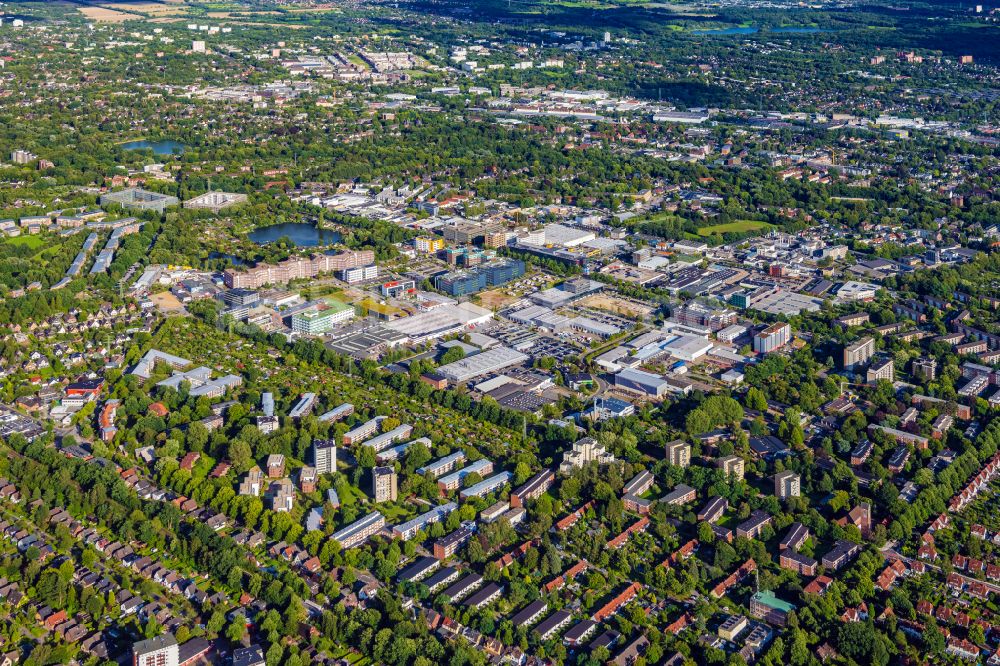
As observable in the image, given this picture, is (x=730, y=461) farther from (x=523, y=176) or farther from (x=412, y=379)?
(x=523, y=176)

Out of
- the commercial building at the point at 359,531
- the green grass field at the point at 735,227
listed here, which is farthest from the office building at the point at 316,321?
the green grass field at the point at 735,227

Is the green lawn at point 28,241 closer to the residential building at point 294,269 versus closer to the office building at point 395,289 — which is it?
the residential building at point 294,269

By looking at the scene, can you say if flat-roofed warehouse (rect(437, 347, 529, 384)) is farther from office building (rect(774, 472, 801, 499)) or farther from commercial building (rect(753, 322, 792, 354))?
office building (rect(774, 472, 801, 499))

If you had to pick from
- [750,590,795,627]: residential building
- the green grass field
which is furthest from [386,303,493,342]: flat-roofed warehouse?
[750,590,795,627]: residential building

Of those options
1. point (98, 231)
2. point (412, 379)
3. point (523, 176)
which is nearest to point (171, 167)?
point (98, 231)

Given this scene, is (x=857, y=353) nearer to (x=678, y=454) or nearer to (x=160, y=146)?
(x=678, y=454)
